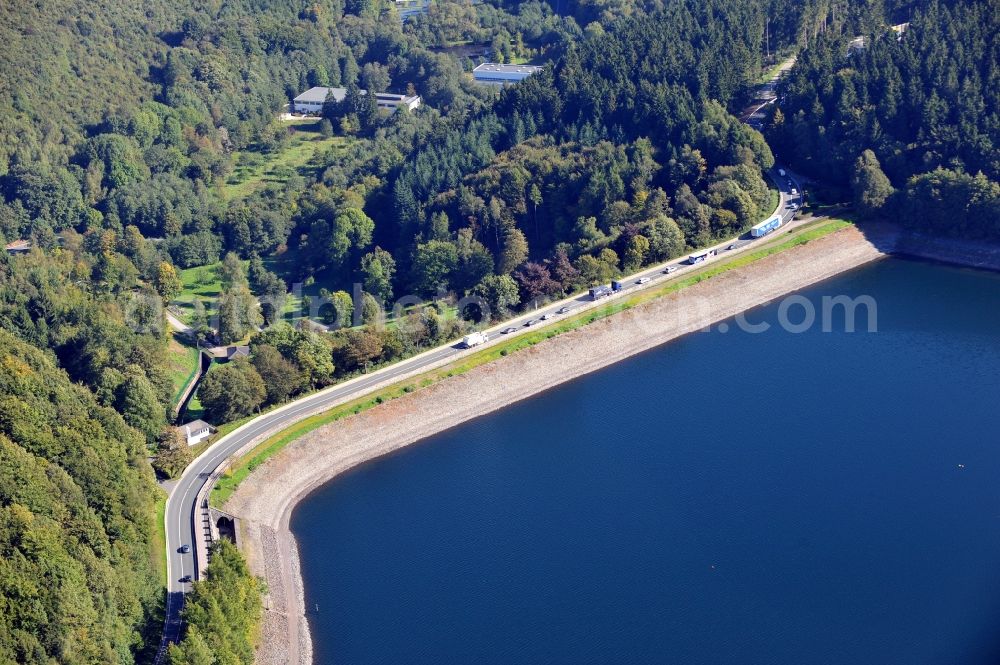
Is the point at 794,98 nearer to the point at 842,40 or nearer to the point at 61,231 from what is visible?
the point at 842,40

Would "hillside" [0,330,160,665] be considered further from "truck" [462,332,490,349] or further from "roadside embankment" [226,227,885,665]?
"truck" [462,332,490,349]

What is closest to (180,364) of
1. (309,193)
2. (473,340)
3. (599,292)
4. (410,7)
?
(473,340)

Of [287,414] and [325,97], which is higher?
[287,414]

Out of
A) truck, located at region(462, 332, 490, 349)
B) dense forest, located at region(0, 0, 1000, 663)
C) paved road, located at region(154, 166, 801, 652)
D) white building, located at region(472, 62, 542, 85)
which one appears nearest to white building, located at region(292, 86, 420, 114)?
dense forest, located at region(0, 0, 1000, 663)

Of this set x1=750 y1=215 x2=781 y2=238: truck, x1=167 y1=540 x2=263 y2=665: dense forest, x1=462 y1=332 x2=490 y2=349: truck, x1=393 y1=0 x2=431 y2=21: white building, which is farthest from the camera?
x1=393 y1=0 x2=431 y2=21: white building

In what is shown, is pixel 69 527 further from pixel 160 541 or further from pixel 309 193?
pixel 309 193

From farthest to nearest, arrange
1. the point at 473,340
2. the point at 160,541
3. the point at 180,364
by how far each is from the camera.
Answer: the point at 180,364 < the point at 473,340 < the point at 160,541
